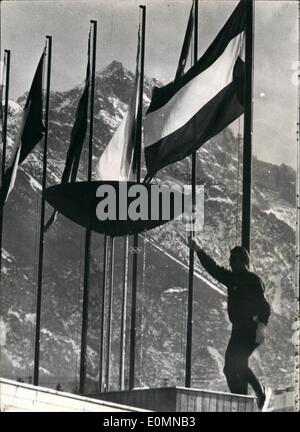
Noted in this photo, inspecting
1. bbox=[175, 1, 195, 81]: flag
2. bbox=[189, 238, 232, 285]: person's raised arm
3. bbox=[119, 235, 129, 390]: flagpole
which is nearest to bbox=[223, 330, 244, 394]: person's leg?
bbox=[189, 238, 232, 285]: person's raised arm

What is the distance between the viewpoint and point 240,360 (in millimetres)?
16953

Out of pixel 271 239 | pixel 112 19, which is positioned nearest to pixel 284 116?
pixel 271 239

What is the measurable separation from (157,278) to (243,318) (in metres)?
1.40

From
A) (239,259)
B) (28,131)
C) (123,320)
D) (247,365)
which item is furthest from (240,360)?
(28,131)

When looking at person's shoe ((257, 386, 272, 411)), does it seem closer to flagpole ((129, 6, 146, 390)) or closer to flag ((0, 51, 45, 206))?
flagpole ((129, 6, 146, 390))

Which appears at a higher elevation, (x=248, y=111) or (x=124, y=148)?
(x=248, y=111)

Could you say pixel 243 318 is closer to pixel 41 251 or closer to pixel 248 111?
pixel 248 111

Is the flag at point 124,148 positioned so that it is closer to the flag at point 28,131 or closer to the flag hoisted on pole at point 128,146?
the flag hoisted on pole at point 128,146

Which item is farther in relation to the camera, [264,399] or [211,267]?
[211,267]

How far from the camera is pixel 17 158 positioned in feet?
62.6

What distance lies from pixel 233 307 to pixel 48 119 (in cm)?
406

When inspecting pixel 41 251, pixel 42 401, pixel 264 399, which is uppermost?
pixel 41 251

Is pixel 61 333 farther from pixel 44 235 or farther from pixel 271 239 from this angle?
pixel 271 239

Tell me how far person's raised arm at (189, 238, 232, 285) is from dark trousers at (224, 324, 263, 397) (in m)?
0.69
